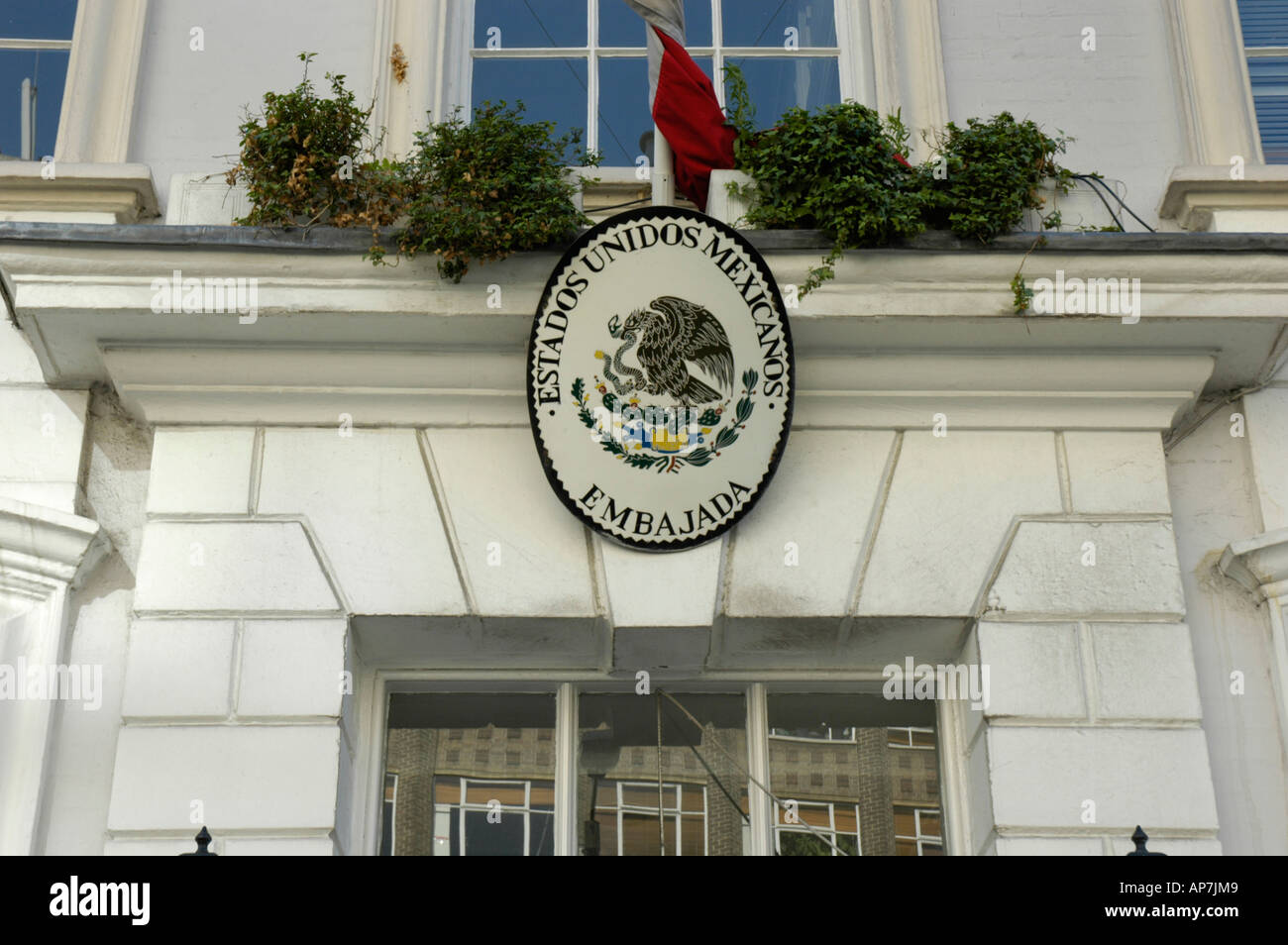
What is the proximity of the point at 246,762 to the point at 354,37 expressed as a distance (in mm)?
3151

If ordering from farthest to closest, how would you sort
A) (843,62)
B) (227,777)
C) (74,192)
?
(843,62)
(74,192)
(227,777)

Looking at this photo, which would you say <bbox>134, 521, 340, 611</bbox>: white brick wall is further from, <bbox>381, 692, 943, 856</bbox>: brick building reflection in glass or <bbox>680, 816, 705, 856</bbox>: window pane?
<bbox>680, 816, 705, 856</bbox>: window pane

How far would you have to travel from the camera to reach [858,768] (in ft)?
20.8

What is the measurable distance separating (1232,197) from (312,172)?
11.5 feet

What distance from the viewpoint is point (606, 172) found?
707 cm

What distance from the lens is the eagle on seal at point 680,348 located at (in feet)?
20.7

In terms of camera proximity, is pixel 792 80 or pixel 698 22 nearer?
pixel 792 80

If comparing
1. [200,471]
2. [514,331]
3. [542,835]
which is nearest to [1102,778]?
[542,835]

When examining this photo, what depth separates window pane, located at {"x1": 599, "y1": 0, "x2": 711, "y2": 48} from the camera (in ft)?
25.2

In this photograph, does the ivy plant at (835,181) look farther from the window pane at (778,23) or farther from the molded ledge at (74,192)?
the molded ledge at (74,192)

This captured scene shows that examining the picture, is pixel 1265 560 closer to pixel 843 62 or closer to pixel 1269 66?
pixel 1269 66

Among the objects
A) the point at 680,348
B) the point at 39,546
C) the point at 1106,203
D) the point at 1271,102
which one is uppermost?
the point at 1271,102

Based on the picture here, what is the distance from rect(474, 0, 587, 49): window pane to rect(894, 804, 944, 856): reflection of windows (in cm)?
359
